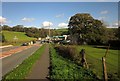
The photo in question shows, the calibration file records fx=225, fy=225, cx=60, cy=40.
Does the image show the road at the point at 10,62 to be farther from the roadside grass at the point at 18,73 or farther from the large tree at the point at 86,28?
the large tree at the point at 86,28

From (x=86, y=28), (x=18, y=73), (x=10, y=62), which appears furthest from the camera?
(x=86, y=28)

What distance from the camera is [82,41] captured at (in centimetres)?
7919

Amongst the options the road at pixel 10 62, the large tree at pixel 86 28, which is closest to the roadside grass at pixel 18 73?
the road at pixel 10 62

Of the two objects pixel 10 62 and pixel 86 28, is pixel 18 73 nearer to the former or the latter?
pixel 10 62

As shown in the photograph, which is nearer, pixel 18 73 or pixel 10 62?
pixel 18 73

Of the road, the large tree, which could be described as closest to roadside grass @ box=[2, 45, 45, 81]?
the road

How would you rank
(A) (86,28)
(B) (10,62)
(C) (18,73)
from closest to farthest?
(C) (18,73), (B) (10,62), (A) (86,28)

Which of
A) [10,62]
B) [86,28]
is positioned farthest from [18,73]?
[86,28]

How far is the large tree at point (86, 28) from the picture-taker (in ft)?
250

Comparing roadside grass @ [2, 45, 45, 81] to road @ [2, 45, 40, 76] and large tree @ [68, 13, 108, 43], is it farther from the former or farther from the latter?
large tree @ [68, 13, 108, 43]

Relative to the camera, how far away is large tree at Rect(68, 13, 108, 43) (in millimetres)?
76325

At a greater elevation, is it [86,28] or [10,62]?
[86,28]

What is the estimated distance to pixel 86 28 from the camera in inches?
3287

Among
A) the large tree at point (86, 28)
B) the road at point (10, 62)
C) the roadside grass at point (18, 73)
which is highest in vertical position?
the large tree at point (86, 28)
